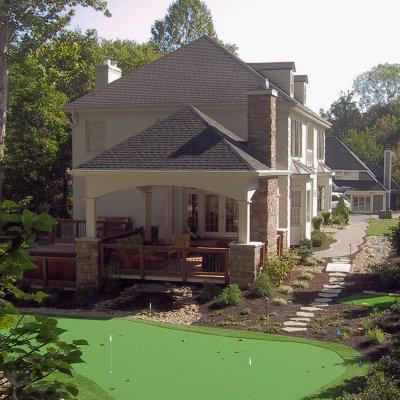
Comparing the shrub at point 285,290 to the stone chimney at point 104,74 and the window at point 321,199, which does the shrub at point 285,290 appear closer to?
the stone chimney at point 104,74

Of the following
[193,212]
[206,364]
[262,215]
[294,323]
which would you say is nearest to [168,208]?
[193,212]

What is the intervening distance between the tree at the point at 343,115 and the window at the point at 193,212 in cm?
7868

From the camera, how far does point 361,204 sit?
172ft

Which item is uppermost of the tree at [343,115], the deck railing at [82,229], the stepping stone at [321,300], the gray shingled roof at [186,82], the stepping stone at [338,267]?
the tree at [343,115]

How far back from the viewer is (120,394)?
8914 mm

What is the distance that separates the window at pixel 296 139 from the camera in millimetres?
23234

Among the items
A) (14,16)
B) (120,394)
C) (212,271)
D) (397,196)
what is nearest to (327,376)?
(120,394)

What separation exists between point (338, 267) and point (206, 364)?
1004cm

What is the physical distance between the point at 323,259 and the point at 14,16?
613 inches

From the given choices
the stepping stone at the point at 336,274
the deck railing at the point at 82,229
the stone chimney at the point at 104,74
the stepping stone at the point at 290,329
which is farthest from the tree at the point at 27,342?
the stone chimney at the point at 104,74

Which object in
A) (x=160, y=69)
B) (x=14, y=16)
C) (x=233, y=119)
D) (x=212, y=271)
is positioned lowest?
(x=212, y=271)

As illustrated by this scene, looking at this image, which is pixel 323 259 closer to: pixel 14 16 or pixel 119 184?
pixel 119 184

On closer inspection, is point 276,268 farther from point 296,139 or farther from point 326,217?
point 326,217

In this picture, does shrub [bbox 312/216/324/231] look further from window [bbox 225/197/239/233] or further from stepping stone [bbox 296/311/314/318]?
stepping stone [bbox 296/311/314/318]
